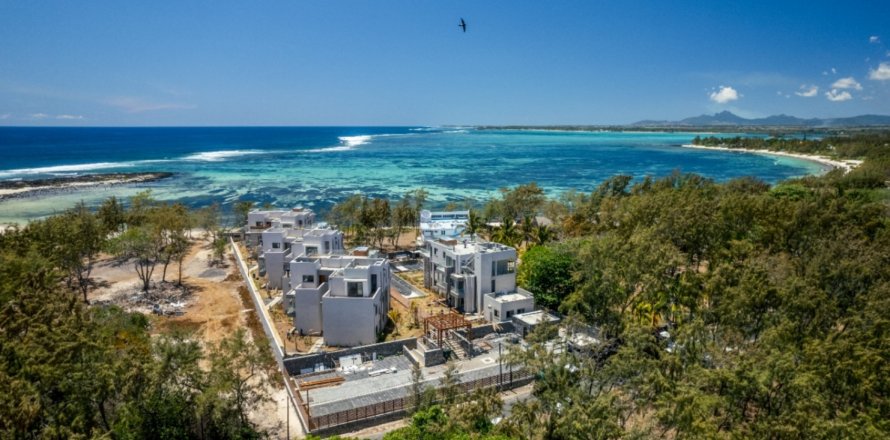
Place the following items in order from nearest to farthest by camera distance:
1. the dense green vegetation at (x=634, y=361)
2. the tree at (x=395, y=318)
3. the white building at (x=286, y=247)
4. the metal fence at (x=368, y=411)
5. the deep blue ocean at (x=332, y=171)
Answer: the dense green vegetation at (x=634, y=361) < the metal fence at (x=368, y=411) < the tree at (x=395, y=318) < the white building at (x=286, y=247) < the deep blue ocean at (x=332, y=171)

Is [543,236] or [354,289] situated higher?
[543,236]

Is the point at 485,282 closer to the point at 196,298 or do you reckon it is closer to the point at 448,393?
the point at 448,393

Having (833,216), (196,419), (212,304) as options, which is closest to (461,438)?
(196,419)

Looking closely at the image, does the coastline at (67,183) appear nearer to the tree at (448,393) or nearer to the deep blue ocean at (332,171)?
the deep blue ocean at (332,171)

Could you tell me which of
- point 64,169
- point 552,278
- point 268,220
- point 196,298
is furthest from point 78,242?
point 64,169

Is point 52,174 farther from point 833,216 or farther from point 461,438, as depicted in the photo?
point 833,216

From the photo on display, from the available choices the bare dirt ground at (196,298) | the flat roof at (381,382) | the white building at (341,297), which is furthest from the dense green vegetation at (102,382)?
the white building at (341,297)

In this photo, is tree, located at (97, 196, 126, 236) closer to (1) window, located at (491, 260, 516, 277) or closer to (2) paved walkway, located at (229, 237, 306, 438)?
(2) paved walkway, located at (229, 237, 306, 438)
